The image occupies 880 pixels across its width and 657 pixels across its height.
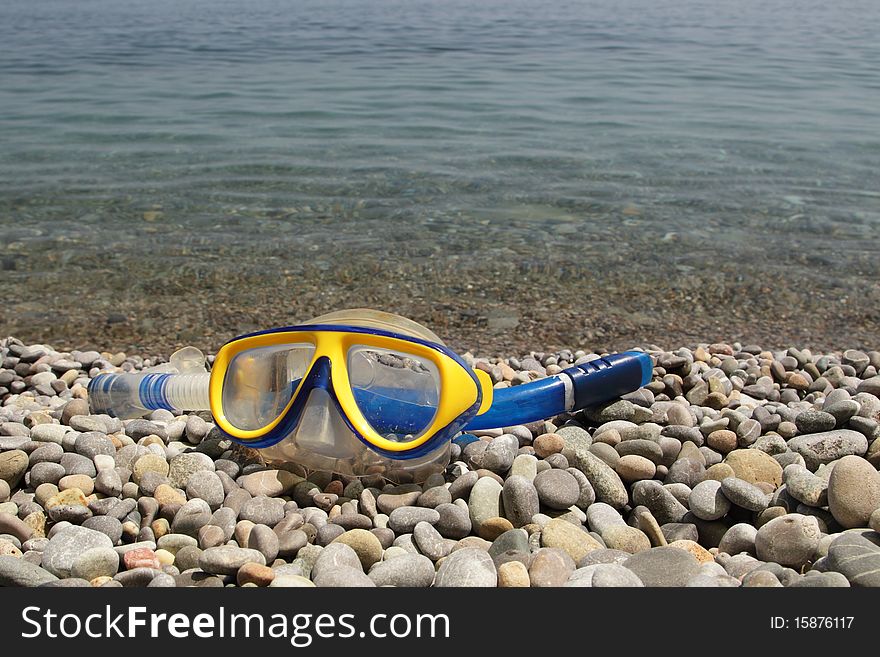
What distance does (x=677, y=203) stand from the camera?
23.3ft

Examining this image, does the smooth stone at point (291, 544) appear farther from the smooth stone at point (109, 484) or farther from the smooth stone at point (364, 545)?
the smooth stone at point (109, 484)

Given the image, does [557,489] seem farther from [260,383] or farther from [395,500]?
[260,383]

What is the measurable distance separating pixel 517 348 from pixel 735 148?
517cm

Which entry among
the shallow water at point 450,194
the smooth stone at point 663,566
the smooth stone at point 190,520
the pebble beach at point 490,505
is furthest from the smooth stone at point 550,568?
the shallow water at point 450,194

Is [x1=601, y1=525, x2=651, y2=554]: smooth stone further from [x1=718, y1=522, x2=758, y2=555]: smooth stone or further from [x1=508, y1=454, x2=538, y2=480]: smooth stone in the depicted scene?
[x1=508, y1=454, x2=538, y2=480]: smooth stone

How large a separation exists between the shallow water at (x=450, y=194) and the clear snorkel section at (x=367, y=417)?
6.06 ft

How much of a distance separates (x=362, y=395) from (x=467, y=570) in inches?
35.9

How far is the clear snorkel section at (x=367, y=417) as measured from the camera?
2.85 meters

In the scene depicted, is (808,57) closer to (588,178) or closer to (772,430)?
(588,178)

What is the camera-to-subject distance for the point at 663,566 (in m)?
2.23

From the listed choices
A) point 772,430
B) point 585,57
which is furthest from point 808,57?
point 772,430

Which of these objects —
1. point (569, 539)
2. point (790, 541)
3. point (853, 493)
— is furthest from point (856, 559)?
point (569, 539)

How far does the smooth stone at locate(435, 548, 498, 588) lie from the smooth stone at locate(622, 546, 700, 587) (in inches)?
14.1
